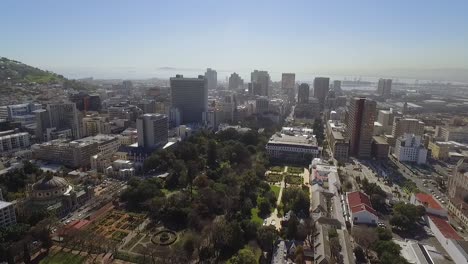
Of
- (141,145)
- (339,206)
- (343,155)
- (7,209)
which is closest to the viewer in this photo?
(7,209)

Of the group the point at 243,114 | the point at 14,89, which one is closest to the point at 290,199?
the point at 243,114

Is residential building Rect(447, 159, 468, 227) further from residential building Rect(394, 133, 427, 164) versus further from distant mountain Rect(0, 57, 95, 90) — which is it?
distant mountain Rect(0, 57, 95, 90)

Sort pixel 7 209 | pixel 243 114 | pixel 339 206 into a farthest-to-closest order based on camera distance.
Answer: pixel 243 114, pixel 339 206, pixel 7 209

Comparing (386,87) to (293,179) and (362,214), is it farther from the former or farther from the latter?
(362,214)

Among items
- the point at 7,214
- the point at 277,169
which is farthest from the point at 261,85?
→ the point at 7,214

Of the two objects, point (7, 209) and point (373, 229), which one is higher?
point (7, 209)

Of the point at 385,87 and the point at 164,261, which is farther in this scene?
the point at 385,87

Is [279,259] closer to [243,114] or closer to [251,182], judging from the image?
[251,182]

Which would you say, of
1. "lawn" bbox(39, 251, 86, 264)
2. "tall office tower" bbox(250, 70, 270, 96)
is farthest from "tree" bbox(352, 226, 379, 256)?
"tall office tower" bbox(250, 70, 270, 96)
